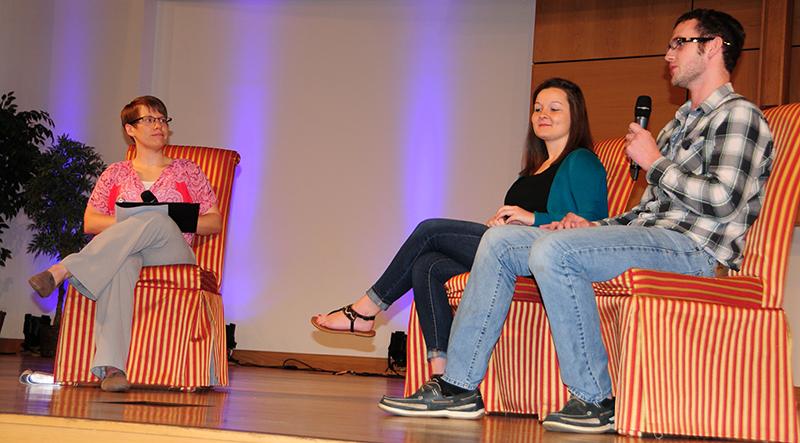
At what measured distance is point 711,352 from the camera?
8.18ft

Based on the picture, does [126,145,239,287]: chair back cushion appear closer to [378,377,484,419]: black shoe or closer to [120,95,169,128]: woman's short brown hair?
[120,95,169,128]: woman's short brown hair

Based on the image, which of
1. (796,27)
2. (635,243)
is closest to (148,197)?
(635,243)

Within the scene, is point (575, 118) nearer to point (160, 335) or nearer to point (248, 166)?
point (160, 335)

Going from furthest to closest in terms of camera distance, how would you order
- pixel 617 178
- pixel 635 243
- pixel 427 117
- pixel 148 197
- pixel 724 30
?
1. pixel 427 117
2. pixel 148 197
3. pixel 617 178
4. pixel 724 30
5. pixel 635 243

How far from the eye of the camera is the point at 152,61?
6.15 m

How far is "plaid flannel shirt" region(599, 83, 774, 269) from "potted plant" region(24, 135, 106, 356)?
3775 mm

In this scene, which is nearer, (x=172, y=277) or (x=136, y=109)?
(x=172, y=277)

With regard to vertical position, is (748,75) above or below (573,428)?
above

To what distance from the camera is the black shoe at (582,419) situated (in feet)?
7.79

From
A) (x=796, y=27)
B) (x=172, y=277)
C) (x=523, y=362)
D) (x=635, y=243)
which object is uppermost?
(x=796, y=27)

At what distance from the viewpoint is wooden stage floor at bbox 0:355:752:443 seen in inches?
76.6

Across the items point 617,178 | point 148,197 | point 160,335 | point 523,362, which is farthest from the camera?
point 148,197

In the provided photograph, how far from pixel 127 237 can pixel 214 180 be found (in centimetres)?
80

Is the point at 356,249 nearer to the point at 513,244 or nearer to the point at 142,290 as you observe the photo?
the point at 142,290
